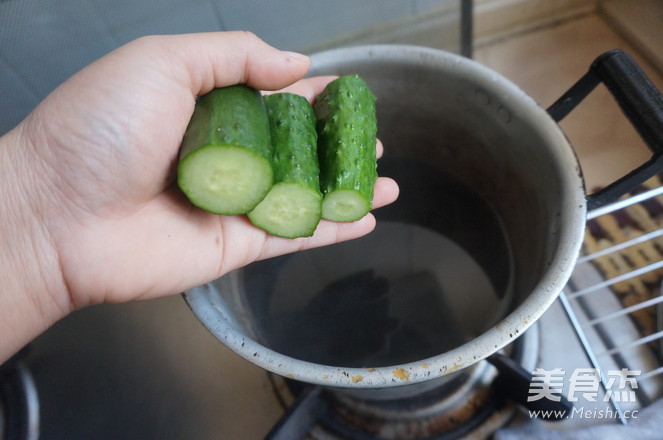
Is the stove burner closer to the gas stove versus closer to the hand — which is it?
the gas stove

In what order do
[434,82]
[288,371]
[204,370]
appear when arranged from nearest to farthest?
1. [288,371]
2. [434,82]
3. [204,370]

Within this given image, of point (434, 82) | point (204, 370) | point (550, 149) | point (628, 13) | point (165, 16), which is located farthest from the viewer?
point (628, 13)

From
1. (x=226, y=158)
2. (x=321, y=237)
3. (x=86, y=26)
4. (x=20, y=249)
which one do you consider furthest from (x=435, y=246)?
(x=86, y=26)

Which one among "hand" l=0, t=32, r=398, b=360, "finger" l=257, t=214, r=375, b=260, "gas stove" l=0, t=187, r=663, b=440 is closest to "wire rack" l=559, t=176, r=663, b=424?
"gas stove" l=0, t=187, r=663, b=440

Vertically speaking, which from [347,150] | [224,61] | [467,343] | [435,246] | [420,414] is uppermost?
[224,61]

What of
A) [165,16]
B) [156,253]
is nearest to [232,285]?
[156,253]

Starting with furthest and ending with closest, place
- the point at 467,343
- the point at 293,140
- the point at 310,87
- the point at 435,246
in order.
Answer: the point at 435,246, the point at 310,87, the point at 293,140, the point at 467,343

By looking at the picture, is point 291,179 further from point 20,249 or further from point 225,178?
point 20,249

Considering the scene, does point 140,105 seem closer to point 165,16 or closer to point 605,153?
point 165,16
